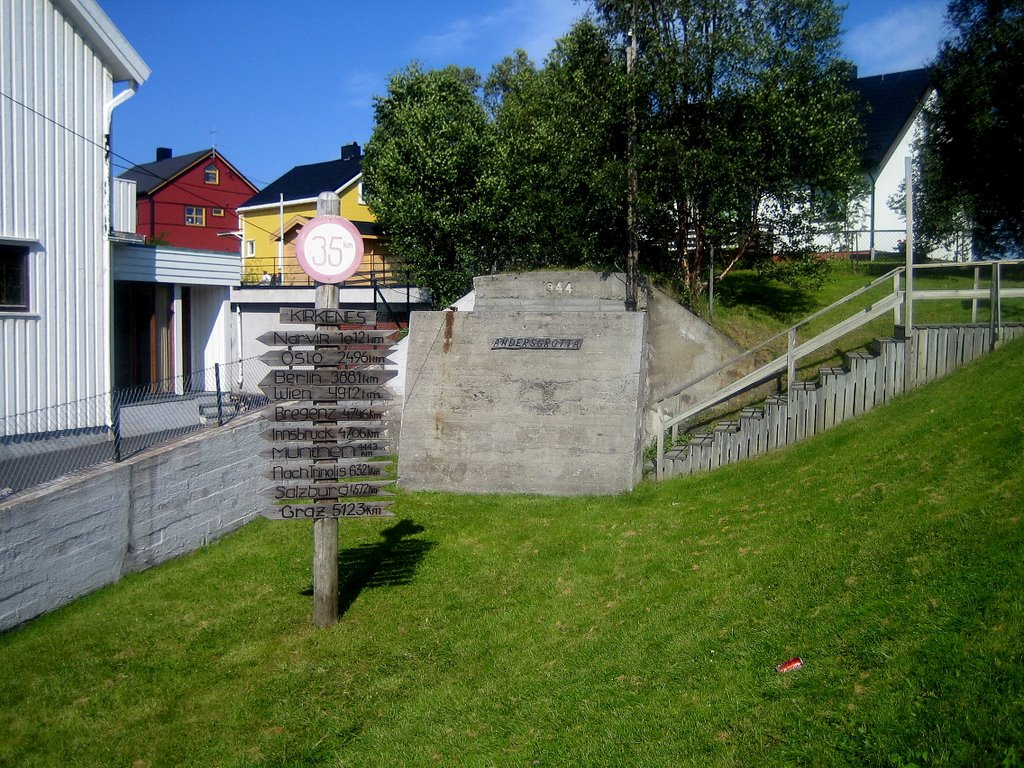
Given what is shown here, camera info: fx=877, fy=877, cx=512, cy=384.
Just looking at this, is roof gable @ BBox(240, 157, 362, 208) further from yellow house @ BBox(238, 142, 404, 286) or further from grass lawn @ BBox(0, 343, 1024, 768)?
grass lawn @ BBox(0, 343, 1024, 768)

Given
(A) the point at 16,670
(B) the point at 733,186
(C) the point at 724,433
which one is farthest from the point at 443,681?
(B) the point at 733,186

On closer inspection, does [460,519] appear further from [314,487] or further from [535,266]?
[535,266]

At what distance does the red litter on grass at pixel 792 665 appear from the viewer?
18.2 feet

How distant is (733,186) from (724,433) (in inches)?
231

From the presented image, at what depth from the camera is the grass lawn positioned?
5.02 meters

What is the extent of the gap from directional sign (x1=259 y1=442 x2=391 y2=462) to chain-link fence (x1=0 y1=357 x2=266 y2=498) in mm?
2592

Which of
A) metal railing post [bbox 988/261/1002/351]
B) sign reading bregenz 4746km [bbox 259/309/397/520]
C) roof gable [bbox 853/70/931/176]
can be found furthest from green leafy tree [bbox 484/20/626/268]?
roof gable [bbox 853/70/931/176]

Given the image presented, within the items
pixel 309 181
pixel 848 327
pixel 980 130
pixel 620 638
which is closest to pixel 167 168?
pixel 309 181

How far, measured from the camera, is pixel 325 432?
26.1 feet

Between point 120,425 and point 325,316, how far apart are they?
3702 millimetres

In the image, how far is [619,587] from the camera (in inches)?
323

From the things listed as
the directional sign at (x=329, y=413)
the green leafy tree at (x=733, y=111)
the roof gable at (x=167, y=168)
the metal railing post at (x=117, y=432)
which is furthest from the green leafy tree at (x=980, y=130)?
the roof gable at (x=167, y=168)

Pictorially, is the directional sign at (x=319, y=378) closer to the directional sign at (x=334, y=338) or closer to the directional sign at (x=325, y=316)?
the directional sign at (x=334, y=338)

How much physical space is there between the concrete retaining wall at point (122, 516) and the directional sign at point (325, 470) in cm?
234
